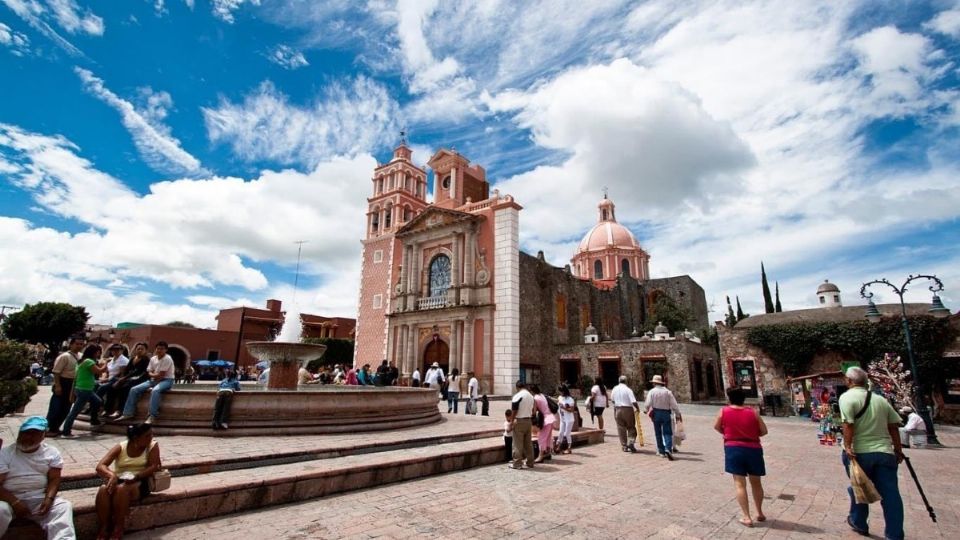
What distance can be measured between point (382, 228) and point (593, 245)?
24.5m

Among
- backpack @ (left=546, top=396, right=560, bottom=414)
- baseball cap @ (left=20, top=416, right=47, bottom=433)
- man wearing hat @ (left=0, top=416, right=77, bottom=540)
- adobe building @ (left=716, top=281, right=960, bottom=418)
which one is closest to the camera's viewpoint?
man wearing hat @ (left=0, top=416, right=77, bottom=540)

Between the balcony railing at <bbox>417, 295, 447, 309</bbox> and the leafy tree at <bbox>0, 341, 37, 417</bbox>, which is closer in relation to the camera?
the leafy tree at <bbox>0, 341, 37, 417</bbox>

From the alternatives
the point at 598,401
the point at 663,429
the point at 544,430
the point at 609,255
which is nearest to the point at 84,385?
the point at 544,430

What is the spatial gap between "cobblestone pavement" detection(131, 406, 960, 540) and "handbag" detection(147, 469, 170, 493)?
351mm

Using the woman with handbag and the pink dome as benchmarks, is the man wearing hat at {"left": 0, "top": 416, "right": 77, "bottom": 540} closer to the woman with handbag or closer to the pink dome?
the woman with handbag

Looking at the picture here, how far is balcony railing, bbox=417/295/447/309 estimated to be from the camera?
25.0 m

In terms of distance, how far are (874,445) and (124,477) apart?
21.7 ft

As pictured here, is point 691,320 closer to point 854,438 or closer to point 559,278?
point 559,278

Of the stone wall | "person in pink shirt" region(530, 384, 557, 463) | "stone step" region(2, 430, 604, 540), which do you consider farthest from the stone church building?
"stone step" region(2, 430, 604, 540)

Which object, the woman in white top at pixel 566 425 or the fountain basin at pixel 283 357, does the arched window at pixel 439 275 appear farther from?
the woman in white top at pixel 566 425

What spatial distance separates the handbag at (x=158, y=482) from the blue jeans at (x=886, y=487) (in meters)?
6.32

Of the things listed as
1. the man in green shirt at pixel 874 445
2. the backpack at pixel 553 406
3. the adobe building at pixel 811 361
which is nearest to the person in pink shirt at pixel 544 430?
the backpack at pixel 553 406

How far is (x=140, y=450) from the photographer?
4113mm

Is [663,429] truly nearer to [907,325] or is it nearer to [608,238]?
[907,325]
